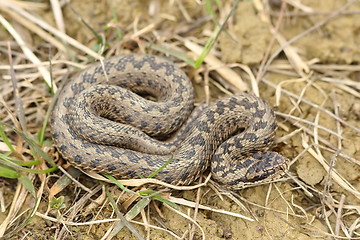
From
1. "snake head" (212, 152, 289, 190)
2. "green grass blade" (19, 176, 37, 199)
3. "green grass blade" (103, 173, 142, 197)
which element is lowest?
"snake head" (212, 152, 289, 190)

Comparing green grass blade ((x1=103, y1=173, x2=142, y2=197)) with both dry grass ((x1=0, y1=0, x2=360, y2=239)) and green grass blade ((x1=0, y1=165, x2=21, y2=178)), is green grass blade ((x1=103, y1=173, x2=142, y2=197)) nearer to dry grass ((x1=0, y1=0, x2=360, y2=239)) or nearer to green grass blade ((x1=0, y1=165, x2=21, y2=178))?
dry grass ((x1=0, y1=0, x2=360, y2=239))

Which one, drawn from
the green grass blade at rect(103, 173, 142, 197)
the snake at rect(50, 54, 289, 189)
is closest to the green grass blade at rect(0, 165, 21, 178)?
the snake at rect(50, 54, 289, 189)

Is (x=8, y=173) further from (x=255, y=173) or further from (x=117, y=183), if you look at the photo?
(x=255, y=173)

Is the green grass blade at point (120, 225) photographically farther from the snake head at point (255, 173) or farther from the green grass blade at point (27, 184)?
the snake head at point (255, 173)

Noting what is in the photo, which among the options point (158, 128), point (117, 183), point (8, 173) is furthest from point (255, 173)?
point (8, 173)

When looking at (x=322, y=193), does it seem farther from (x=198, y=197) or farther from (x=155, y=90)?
(x=155, y=90)

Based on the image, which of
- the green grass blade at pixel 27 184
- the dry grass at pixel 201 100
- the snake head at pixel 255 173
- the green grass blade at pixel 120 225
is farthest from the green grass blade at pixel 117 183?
the snake head at pixel 255 173

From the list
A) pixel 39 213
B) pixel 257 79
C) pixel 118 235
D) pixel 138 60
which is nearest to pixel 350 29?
pixel 257 79
